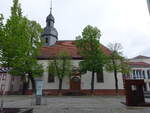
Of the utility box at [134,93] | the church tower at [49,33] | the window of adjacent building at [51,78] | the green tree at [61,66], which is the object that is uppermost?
the church tower at [49,33]

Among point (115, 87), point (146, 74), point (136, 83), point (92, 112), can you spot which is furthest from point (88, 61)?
point (146, 74)

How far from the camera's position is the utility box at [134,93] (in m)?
11.2

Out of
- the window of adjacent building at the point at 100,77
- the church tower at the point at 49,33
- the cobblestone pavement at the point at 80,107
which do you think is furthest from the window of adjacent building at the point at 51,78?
the cobblestone pavement at the point at 80,107

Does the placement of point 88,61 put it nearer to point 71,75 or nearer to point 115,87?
point 71,75

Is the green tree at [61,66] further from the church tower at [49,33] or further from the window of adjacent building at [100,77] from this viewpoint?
the church tower at [49,33]

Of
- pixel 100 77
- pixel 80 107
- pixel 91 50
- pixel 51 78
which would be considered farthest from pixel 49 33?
pixel 80 107

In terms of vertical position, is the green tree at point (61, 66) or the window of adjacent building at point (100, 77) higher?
the green tree at point (61, 66)

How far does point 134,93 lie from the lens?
11352 millimetres

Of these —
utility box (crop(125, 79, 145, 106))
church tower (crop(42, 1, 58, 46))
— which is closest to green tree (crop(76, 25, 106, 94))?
church tower (crop(42, 1, 58, 46))

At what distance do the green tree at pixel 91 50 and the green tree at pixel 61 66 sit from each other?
2918 millimetres

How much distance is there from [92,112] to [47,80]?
81.1 feet

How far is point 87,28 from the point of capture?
2780 centimetres

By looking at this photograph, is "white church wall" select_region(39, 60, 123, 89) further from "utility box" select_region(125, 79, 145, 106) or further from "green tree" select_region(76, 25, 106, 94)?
"utility box" select_region(125, 79, 145, 106)

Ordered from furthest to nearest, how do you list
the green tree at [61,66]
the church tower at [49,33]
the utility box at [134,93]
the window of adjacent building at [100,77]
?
the church tower at [49,33], the window of adjacent building at [100,77], the green tree at [61,66], the utility box at [134,93]
